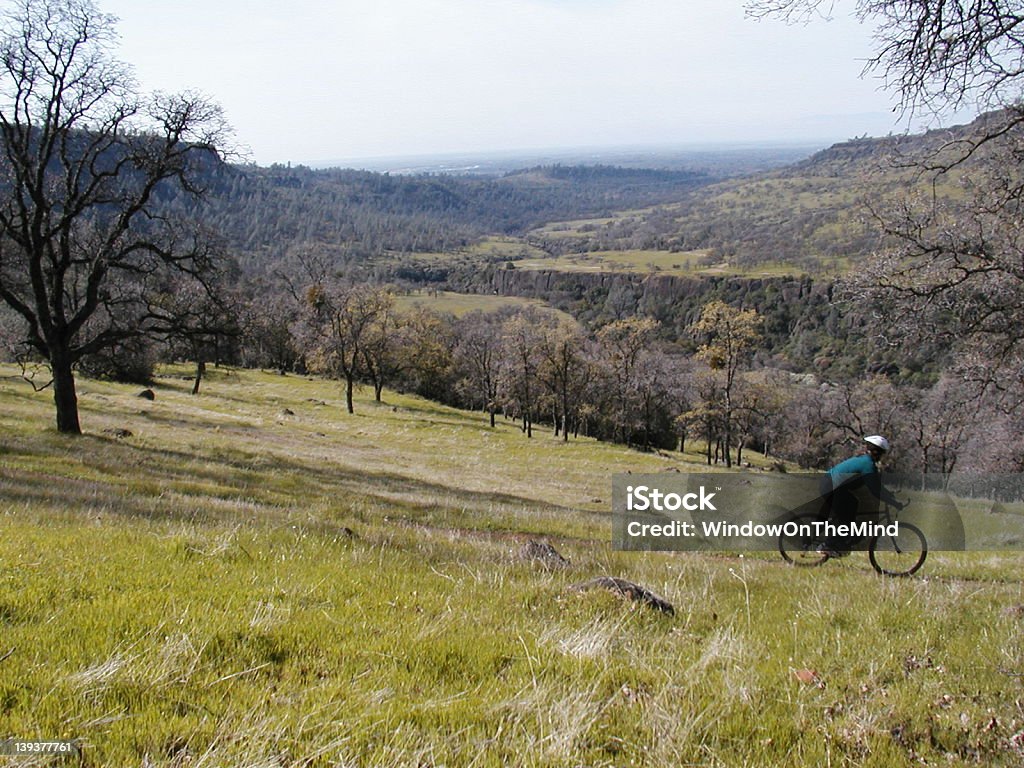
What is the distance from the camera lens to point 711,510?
15.2 meters

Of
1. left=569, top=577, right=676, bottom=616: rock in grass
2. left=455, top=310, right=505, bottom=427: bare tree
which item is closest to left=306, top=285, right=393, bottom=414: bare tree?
left=455, top=310, right=505, bottom=427: bare tree

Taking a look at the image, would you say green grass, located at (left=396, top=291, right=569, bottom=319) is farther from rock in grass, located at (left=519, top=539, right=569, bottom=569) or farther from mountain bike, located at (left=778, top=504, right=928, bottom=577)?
rock in grass, located at (left=519, top=539, right=569, bottom=569)

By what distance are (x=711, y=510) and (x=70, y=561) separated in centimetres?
1340

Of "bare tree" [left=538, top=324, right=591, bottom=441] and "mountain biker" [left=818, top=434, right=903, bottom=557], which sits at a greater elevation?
"mountain biker" [left=818, top=434, right=903, bottom=557]

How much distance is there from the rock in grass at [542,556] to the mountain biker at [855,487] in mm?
3804

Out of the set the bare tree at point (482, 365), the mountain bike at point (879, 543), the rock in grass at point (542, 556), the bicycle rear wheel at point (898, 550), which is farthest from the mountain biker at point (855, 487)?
the bare tree at point (482, 365)

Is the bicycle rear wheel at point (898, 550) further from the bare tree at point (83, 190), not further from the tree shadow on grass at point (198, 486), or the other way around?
the bare tree at point (83, 190)

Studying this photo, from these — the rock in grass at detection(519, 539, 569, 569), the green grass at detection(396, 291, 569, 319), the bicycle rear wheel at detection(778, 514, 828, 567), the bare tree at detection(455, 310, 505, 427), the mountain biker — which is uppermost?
the green grass at detection(396, 291, 569, 319)

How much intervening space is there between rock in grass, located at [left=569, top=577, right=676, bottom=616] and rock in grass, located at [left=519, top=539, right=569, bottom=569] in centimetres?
125

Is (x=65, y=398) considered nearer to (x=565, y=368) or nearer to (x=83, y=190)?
(x=83, y=190)

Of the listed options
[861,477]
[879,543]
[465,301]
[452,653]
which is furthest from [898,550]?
[465,301]

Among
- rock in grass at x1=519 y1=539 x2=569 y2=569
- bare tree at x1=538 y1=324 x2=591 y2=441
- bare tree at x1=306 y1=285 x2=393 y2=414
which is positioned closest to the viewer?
rock in grass at x1=519 y1=539 x2=569 y2=569

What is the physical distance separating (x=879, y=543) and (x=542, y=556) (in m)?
5.16

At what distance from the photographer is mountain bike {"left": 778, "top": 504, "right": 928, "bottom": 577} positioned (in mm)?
8375
